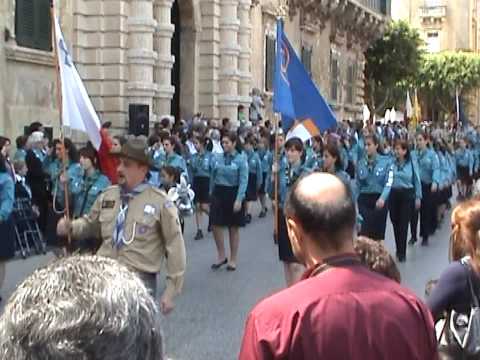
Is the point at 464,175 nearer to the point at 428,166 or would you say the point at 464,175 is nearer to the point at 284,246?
the point at 428,166

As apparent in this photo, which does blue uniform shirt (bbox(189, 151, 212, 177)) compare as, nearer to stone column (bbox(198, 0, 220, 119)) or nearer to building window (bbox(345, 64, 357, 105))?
stone column (bbox(198, 0, 220, 119))

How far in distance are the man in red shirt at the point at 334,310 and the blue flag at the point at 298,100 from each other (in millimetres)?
7428

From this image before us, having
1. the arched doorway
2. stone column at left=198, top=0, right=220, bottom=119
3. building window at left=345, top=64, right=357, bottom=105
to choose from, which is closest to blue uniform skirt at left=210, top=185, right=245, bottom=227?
the arched doorway

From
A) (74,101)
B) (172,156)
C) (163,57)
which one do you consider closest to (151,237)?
(74,101)

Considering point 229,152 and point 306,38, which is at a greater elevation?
point 306,38

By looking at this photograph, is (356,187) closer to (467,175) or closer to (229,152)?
(229,152)

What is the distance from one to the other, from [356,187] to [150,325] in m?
11.7

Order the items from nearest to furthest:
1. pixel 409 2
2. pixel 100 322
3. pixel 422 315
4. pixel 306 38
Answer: pixel 100 322, pixel 422 315, pixel 306 38, pixel 409 2

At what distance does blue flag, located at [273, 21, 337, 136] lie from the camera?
11.0 metres

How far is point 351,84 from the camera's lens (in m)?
49.5

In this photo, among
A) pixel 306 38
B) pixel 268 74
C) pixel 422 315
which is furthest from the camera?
pixel 306 38

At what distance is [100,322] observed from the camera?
1.93 metres

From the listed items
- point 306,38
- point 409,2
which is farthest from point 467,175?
point 409,2

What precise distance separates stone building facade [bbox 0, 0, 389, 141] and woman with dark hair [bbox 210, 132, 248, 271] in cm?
338
